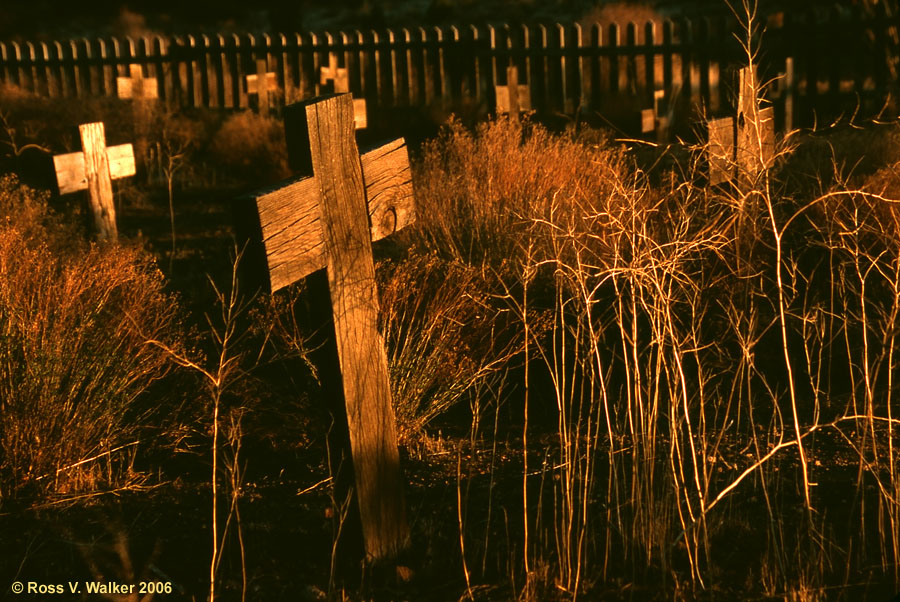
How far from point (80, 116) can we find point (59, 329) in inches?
307

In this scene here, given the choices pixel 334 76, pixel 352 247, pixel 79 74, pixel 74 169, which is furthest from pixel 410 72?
pixel 352 247

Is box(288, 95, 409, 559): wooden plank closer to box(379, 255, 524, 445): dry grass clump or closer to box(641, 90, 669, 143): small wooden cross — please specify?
box(379, 255, 524, 445): dry grass clump

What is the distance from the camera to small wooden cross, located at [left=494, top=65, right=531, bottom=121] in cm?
1067

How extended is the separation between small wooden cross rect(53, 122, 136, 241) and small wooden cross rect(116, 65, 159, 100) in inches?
260

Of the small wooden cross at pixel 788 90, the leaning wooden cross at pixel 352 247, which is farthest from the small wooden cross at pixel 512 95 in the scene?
the leaning wooden cross at pixel 352 247

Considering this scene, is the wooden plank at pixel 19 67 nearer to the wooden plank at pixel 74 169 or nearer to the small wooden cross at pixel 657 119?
the wooden plank at pixel 74 169

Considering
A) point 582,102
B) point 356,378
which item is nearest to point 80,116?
point 582,102

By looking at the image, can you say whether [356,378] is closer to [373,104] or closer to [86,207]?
[86,207]

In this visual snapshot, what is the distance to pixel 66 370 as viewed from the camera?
3752 millimetres

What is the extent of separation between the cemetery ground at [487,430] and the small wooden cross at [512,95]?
15.1ft

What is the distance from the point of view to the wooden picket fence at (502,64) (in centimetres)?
1038

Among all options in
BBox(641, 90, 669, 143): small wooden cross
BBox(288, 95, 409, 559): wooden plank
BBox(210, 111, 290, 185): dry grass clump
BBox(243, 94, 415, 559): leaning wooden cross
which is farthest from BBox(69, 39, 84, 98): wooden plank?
BBox(288, 95, 409, 559): wooden plank

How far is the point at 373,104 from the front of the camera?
1140 cm

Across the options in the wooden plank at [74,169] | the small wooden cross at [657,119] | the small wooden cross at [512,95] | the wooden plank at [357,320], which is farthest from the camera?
the small wooden cross at [512,95]
